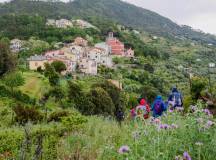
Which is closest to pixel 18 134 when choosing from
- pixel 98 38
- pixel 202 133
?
pixel 202 133

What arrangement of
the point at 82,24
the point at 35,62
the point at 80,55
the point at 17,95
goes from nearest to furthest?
the point at 17,95
the point at 35,62
the point at 80,55
the point at 82,24

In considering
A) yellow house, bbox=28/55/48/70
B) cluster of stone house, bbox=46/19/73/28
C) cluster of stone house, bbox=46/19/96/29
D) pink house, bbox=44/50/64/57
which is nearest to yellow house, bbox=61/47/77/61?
pink house, bbox=44/50/64/57

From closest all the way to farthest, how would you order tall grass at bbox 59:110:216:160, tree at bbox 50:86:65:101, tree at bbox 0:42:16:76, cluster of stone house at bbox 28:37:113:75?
tall grass at bbox 59:110:216:160, tree at bbox 0:42:16:76, tree at bbox 50:86:65:101, cluster of stone house at bbox 28:37:113:75

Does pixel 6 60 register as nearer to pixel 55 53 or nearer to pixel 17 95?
pixel 17 95

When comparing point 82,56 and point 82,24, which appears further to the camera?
point 82,24

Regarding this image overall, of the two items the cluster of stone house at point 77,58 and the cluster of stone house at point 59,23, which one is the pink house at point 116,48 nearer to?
the cluster of stone house at point 77,58

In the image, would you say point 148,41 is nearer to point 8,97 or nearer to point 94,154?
point 8,97

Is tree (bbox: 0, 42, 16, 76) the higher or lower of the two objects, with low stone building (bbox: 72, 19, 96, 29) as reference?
higher

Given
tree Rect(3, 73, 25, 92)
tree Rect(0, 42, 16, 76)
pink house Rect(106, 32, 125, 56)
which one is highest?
tree Rect(0, 42, 16, 76)

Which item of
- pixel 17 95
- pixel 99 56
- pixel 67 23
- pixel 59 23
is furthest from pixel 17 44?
pixel 17 95

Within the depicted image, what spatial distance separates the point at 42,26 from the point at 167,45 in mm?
44239

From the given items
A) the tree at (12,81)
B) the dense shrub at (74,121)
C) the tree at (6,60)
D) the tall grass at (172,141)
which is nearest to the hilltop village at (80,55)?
the tree at (12,81)

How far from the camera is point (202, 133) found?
4.43 metres

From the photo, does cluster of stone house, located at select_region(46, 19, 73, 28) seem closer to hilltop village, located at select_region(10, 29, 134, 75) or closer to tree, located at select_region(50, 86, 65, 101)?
hilltop village, located at select_region(10, 29, 134, 75)
